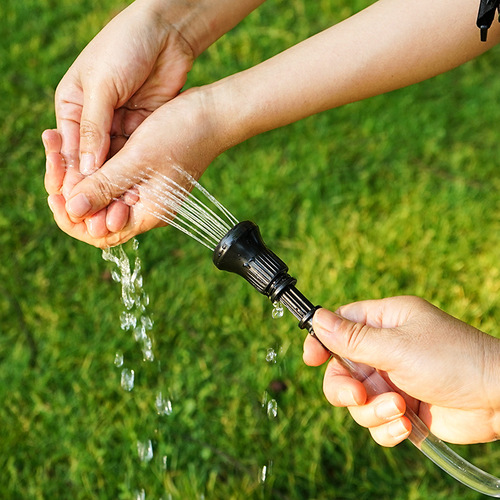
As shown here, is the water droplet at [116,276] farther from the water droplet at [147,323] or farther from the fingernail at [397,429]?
the fingernail at [397,429]

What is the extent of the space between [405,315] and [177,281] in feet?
4.25

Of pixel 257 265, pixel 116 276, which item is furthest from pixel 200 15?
pixel 257 265

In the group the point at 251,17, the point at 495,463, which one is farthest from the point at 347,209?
the point at 251,17

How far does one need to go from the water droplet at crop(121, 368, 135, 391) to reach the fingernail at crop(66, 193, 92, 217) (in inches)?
32.7

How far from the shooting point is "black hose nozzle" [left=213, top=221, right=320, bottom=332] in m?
1.50

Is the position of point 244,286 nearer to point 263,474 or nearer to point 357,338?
point 263,474

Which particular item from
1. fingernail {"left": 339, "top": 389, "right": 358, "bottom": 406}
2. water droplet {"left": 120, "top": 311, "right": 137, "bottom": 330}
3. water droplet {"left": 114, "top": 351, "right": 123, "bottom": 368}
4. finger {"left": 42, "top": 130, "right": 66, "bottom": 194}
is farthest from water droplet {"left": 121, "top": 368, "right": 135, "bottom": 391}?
fingernail {"left": 339, "top": 389, "right": 358, "bottom": 406}

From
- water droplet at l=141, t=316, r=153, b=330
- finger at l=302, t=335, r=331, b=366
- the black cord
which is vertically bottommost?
finger at l=302, t=335, r=331, b=366

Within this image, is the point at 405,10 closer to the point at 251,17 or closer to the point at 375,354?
the point at 375,354

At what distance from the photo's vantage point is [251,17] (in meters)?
3.88

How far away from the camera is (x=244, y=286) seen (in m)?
2.73

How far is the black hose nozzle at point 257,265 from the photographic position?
1501mm

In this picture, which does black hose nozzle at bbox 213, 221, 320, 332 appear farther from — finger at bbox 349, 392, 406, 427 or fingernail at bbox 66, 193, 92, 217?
fingernail at bbox 66, 193, 92, 217

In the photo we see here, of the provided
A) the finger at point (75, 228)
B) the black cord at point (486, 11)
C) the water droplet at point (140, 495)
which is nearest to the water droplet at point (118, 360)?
the water droplet at point (140, 495)
